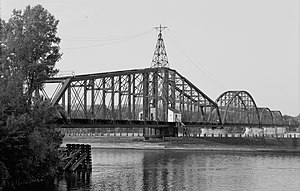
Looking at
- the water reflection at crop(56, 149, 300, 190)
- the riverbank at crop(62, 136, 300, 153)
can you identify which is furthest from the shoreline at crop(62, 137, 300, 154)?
the water reflection at crop(56, 149, 300, 190)

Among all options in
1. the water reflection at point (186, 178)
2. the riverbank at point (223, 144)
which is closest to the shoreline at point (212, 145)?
the riverbank at point (223, 144)

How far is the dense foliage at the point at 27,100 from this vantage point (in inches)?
1801

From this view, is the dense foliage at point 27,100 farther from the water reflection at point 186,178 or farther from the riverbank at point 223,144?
the riverbank at point 223,144

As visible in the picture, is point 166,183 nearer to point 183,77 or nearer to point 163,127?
point 163,127

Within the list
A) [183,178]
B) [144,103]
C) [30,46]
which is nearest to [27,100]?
[30,46]

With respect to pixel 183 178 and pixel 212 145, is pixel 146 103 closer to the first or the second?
pixel 212 145

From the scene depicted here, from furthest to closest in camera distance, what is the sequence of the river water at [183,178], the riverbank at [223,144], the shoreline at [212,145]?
the riverbank at [223,144] < the shoreline at [212,145] < the river water at [183,178]

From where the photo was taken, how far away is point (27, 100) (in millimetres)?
52125

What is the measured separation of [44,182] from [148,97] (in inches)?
3194

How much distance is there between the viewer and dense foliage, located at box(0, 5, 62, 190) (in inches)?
1801

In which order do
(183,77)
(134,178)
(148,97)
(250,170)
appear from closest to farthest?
(134,178)
(250,170)
(148,97)
(183,77)

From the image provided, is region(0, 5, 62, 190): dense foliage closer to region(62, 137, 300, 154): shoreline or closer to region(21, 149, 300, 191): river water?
region(21, 149, 300, 191): river water

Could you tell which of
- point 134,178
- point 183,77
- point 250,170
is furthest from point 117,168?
point 183,77

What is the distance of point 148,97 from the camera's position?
132625 mm
